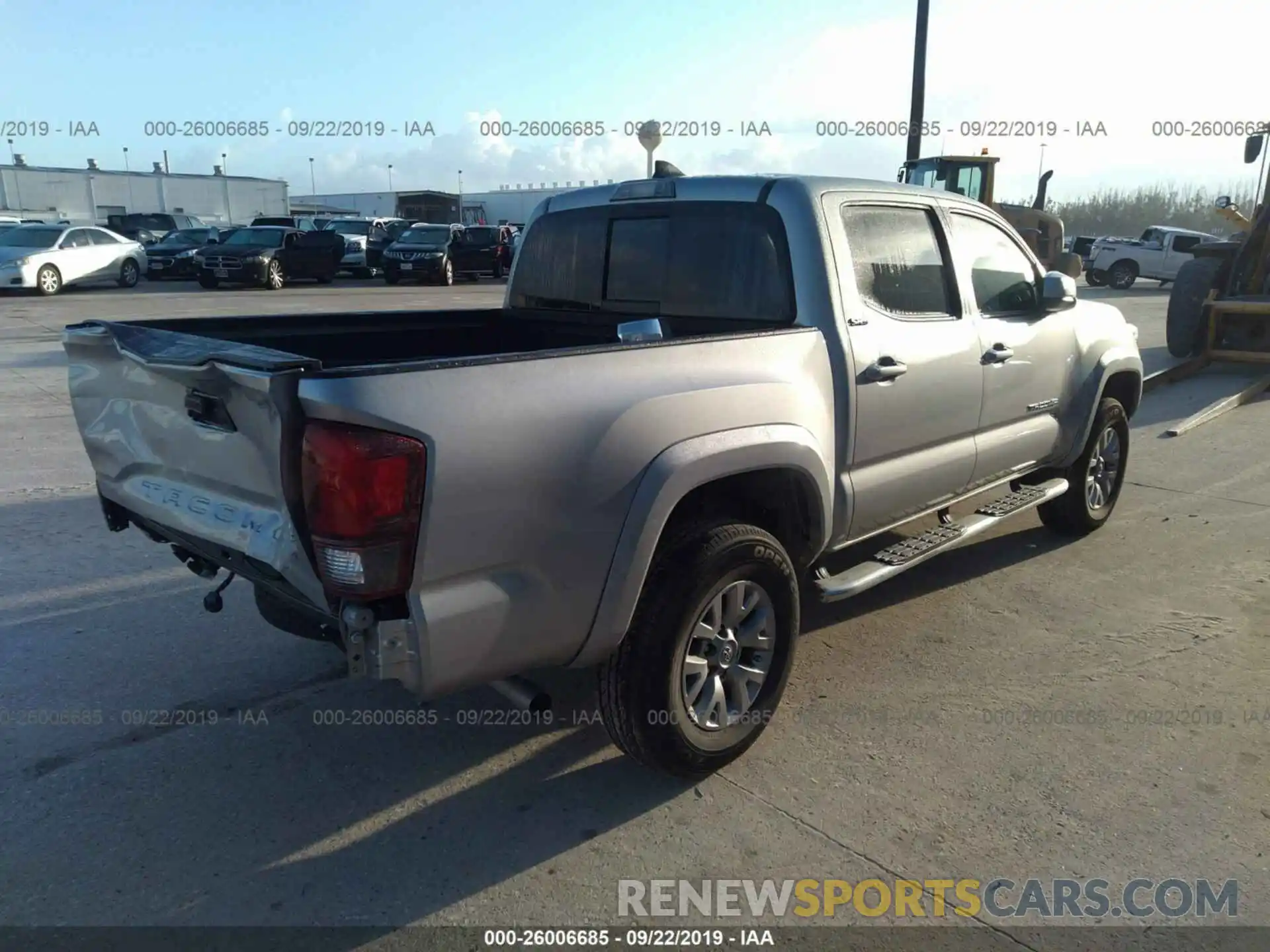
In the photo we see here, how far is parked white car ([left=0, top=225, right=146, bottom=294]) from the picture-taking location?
1967 cm

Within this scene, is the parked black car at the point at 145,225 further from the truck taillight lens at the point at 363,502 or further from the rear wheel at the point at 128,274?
the truck taillight lens at the point at 363,502

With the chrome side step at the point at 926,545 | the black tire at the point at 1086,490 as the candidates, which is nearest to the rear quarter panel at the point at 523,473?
the chrome side step at the point at 926,545

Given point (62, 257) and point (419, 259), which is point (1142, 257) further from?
point (62, 257)

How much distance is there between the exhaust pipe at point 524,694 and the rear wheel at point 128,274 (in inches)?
897

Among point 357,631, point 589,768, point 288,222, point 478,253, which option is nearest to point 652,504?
point 357,631

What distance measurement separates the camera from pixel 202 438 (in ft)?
9.46

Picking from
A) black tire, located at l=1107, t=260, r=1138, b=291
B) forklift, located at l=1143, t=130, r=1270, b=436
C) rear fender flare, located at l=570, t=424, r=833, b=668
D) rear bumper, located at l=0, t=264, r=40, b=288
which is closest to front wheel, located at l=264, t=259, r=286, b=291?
rear bumper, located at l=0, t=264, r=40, b=288

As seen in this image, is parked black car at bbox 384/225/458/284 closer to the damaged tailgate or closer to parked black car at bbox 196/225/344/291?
parked black car at bbox 196/225/344/291

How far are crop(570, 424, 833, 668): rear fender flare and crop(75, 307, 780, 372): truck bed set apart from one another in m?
0.62

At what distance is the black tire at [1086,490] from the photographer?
223 inches

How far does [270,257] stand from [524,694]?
22.1 m

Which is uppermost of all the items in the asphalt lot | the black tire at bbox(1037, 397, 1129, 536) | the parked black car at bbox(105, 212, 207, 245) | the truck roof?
the parked black car at bbox(105, 212, 207, 245)

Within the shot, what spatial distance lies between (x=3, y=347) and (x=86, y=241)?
32.2 ft

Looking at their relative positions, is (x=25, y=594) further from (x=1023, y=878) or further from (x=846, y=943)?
(x=1023, y=878)
